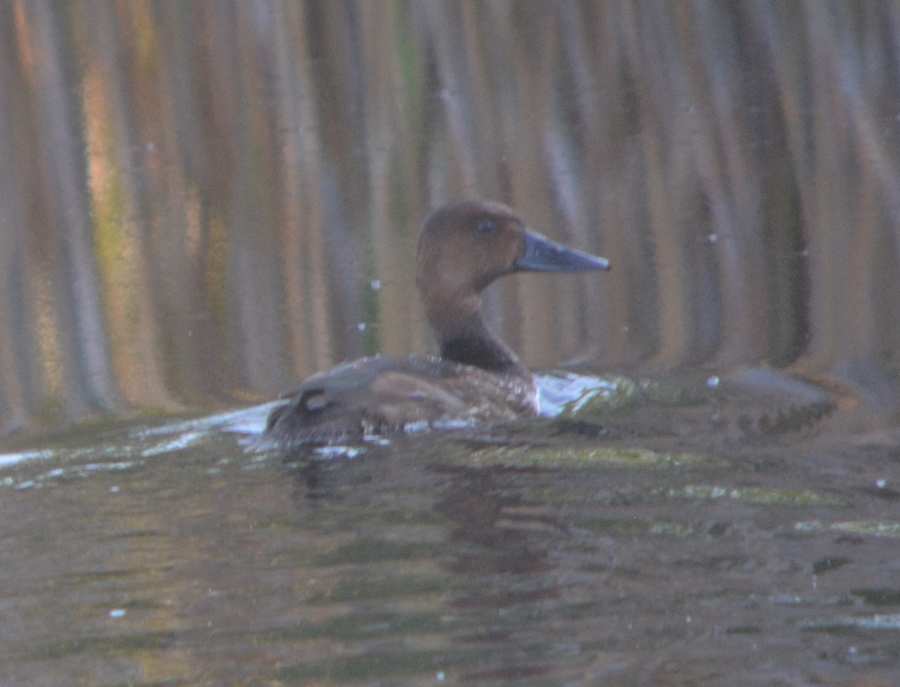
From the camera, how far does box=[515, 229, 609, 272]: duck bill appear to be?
6648 mm

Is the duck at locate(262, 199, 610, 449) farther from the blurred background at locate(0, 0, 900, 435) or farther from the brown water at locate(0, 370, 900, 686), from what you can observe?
the blurred background at locate(0, 0, 900, 435)

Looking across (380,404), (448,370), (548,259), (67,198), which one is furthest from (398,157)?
(380,404)

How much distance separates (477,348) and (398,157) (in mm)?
2649

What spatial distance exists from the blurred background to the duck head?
128cm

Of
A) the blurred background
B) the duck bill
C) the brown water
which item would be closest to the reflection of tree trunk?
the blurred background

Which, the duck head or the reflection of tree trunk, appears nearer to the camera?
the duck head

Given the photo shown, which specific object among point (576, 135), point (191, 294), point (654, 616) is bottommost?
point (654, 616)

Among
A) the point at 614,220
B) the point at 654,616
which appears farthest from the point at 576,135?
the point at 654,616

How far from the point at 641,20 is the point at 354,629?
21.4ft

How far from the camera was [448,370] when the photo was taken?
5863mm

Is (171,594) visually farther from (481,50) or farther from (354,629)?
(481,50)

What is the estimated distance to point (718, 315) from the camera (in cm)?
772

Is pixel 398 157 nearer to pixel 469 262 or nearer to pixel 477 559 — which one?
pixel 469 262

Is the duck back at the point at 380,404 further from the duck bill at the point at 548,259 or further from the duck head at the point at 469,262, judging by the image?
the duck bill at the point at 548,259
